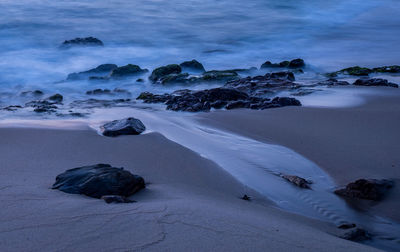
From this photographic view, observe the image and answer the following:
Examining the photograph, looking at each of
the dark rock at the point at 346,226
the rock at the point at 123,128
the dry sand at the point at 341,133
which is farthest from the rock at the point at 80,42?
the dark rock at the point at 346,226

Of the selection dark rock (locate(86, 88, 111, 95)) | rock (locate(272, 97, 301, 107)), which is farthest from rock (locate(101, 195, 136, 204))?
dark rock (locate(86, 88, 111, 95))

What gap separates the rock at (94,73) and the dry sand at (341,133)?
18.4 feet

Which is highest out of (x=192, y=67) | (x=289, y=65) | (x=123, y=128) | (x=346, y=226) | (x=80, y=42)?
(x=80, y=42)

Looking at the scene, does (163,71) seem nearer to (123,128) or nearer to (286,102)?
(286,102)

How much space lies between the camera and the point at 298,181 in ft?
13.1

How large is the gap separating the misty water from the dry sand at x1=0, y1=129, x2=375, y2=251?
561 mm

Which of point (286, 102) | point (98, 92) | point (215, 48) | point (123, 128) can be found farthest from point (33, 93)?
point (215, 48)

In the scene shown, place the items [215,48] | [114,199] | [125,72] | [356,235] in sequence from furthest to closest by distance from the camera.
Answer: [215,48], [125,72], [356,235], [114,199]

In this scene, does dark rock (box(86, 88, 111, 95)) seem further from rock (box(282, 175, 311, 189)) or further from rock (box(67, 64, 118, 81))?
rock (box(282, 175, 311, 189))

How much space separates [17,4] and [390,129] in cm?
1991

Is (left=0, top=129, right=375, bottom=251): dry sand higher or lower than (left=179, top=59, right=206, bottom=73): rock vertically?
lower

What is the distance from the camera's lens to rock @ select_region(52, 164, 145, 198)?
9.79ft

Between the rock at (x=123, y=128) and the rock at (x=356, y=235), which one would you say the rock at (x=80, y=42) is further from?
the rock at (x=356, y=235)

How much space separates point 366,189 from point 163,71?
799cm
